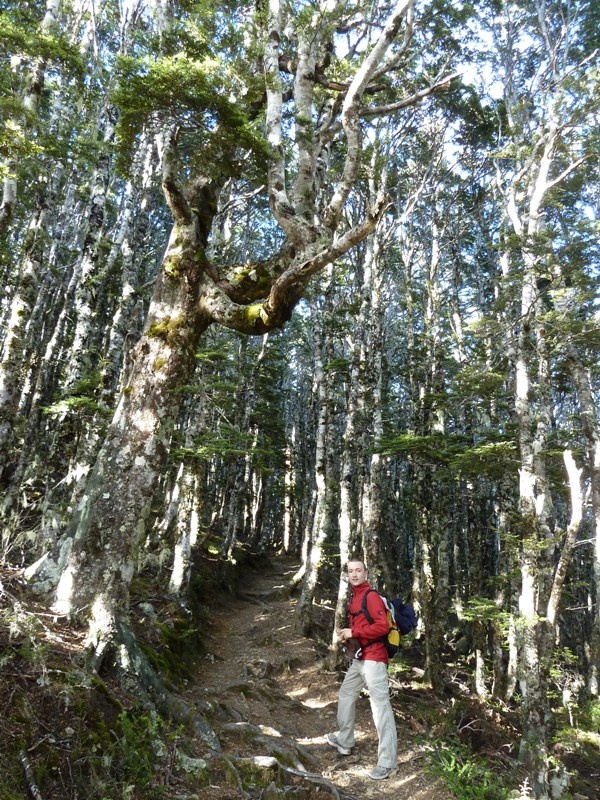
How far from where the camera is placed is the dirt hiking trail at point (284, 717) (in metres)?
4.87

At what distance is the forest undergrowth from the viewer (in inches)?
124

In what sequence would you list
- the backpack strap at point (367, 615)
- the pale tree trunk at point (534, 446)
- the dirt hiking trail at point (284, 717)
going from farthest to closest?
1. the pale tree trunk at point (534, 446)
2. the backpack strap at point (367, 615)
3. the dirt hiking trail at point (284, 717)

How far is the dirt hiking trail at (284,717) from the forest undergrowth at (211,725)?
24 mm

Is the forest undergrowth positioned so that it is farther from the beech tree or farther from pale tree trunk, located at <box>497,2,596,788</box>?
pale tree trunk, located at <box>497,2,596,788</box>

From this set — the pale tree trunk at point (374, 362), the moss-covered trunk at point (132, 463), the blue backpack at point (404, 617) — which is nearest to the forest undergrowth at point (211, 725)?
the moss-covered trunk at point (132, 463)

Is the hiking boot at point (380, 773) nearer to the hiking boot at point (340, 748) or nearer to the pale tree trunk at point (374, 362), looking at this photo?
the hiking boot at point (340, 748)

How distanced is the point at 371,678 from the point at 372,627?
55cm

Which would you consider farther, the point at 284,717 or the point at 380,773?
the point at 284,717

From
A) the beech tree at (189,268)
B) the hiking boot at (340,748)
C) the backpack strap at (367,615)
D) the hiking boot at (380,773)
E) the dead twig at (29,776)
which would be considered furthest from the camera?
the hiking boot at (340,748)

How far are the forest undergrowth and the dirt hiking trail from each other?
0.08 feet

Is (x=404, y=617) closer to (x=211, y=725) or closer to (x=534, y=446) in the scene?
(x=211, y=725)

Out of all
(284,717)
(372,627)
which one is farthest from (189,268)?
(284,717)

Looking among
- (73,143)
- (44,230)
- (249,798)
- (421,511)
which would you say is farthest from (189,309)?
(421,511)

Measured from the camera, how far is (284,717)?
774 cm
